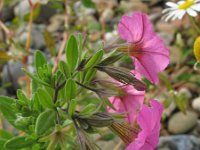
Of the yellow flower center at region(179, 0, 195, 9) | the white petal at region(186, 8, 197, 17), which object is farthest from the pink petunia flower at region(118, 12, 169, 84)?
the yellow flower center at region(179, 0, 195, 9)

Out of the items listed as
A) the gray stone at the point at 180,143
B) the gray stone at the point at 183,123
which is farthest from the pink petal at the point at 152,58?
the gray stone at the point at 183,123

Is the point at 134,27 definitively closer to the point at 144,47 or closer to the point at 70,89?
the point at 144,47

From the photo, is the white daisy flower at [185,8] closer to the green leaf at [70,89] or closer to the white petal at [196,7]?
the white petal at [196,7]

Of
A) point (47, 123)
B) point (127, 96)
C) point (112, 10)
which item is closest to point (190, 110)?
point (112, 10)

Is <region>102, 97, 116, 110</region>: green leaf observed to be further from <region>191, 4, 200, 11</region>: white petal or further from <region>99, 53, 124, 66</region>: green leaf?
<region>191, 4, 200, 11</region>: white petal

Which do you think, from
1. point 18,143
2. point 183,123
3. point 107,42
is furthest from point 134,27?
point 183,123
